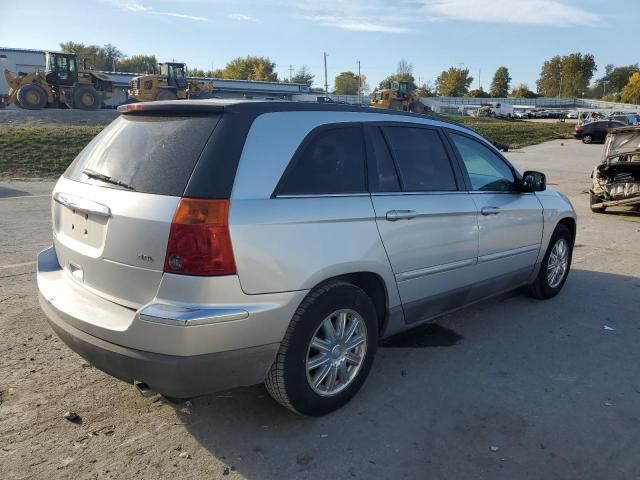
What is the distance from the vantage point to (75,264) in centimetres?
316

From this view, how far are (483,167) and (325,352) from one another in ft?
7.70

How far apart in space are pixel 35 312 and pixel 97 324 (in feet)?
7.24

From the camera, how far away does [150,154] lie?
117 inches

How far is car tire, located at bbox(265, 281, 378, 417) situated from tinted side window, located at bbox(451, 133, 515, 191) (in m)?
1.67

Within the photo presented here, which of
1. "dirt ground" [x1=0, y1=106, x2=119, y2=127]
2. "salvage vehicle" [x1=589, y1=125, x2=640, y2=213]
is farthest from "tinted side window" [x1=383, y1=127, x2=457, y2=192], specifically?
"dirt ground" [x1=0, y1=106, x2=119, y2=127]

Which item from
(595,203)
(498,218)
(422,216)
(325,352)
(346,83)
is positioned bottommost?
(325,352)

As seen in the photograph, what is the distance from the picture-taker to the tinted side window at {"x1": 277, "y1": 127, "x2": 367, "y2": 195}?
3027mm

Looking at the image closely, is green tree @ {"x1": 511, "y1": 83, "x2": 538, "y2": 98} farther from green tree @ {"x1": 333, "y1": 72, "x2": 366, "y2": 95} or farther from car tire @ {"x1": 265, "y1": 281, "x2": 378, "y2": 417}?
car tire @ {"x1": 265, "y1": 281, "x2": 378, "y2": 417}

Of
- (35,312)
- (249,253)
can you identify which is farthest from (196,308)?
(35,312)

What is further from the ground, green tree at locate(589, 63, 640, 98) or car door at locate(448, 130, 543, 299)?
green tree at locate(589, 63, 640, 98)

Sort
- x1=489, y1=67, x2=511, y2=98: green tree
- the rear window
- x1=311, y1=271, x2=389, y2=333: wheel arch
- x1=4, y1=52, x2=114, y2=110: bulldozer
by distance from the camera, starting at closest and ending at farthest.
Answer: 1. the rear window
2. x1=311, y1=271, x2=389, y2=333: wheel arch
3. x1=4, y1=52, x2=114, y2=110: bulldozer
4. x1=489, y1=67, x2=511, y2=98: green tree

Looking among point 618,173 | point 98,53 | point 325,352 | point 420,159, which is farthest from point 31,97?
point 98,53

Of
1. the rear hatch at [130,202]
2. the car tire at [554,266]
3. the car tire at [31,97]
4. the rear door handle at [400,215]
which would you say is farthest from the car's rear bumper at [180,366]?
the car tire at [31,97]

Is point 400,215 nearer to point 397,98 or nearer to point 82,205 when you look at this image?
point 82,205
